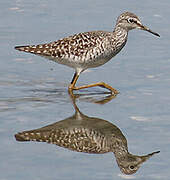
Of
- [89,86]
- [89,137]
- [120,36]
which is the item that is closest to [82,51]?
[89,86]

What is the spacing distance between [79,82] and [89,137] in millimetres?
3650

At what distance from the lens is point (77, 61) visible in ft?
49.5

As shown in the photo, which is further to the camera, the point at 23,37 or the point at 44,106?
the point at 23,37

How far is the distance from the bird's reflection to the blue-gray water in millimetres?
155

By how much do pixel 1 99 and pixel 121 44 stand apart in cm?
319

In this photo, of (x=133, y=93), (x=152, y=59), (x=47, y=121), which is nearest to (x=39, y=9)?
(x=152, y=59)

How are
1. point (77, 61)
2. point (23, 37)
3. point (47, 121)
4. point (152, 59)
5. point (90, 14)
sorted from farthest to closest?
1. point (90, 14)
2. point (23, 37)
3. point (152, 59)
4. point (77, 61)
5. point (47, 121)

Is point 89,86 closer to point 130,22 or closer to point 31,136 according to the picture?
point 130,22

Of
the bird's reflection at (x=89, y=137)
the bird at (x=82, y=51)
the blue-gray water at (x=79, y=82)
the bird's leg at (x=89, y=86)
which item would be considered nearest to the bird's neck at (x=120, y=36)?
the bird at (x=82, y=51)

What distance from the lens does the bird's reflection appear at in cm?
1141

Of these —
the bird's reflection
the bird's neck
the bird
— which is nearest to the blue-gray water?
the bird's reflection

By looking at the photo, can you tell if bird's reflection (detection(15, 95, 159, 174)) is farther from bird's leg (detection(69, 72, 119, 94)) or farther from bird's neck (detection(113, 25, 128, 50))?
bird's neck (detection(113, 25, 128, 50))

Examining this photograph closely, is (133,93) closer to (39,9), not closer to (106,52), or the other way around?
(106,52)

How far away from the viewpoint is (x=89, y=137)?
12.3 meters
